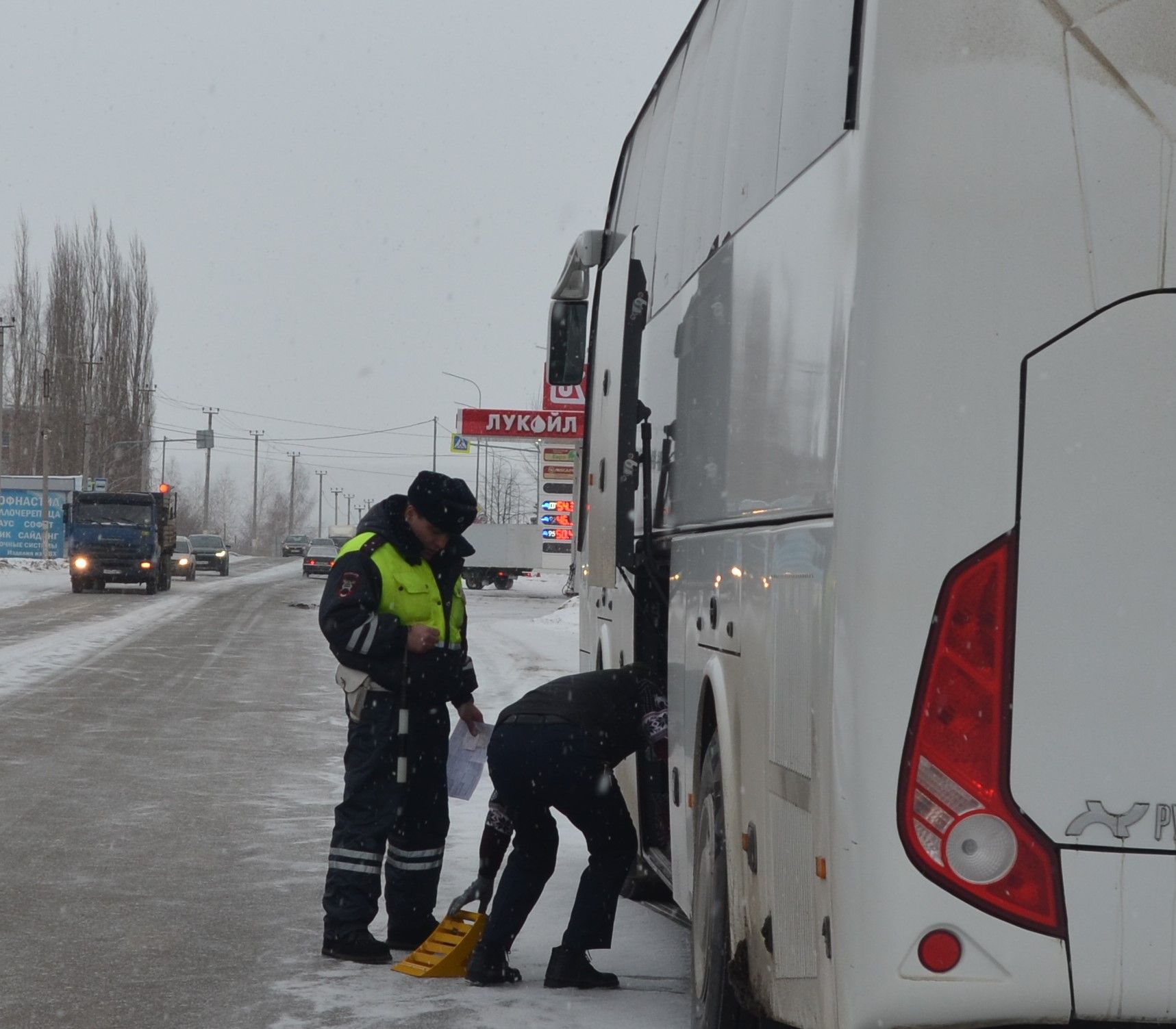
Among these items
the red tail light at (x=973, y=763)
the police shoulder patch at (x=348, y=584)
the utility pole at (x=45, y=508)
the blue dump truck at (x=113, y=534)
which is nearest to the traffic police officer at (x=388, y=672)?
the police shoulder patch at (x=348, y=584)

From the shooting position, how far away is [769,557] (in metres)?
3.80

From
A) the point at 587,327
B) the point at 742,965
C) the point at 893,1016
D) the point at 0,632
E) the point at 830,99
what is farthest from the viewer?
the point at 0,632

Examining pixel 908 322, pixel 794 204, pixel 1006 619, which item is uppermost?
pixel 794 204

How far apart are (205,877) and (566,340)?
342 centimetres

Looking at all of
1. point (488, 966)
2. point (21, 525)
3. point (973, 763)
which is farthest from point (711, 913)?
point (21, 525)

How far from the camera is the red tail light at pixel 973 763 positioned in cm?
298

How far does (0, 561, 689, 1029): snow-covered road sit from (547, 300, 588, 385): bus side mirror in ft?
8.40

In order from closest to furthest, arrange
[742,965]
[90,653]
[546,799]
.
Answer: [742,965] → [546,799] → [90,653]

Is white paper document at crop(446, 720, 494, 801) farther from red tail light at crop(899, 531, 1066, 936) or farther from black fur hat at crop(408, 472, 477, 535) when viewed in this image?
red tail light at crop(899, 531, 1066, 936)

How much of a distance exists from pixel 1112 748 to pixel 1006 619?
0.95 feet

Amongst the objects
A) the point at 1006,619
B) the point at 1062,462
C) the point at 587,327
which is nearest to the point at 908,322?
the point at 1062,462

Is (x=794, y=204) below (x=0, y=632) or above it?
above

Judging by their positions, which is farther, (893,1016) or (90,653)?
(90,653)

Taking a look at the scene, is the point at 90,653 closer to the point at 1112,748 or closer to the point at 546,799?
the point at 546,799
